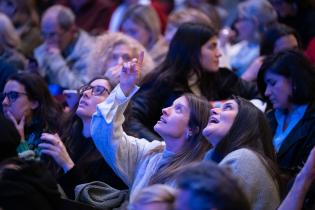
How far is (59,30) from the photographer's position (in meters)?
7.32

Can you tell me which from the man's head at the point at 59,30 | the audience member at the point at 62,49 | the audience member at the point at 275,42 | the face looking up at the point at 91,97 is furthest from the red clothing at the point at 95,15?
the face looking up at the point at 91,97

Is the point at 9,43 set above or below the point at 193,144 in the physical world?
below

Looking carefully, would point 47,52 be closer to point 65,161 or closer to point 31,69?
point 31,69

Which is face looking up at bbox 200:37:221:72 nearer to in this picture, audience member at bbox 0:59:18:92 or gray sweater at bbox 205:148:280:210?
audience member at bbox 0:59:18:92

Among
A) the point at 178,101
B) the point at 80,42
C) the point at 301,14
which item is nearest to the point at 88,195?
the point at 178,101

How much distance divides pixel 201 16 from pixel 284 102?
208 cm

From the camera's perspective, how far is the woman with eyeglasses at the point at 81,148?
498 cm

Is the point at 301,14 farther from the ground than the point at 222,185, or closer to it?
closer to it

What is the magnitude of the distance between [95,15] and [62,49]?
121cm

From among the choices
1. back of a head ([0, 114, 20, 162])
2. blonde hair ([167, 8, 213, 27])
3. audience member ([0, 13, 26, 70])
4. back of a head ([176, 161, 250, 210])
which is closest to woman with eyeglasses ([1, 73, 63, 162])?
back of a head ([0, 114, 20, 162])

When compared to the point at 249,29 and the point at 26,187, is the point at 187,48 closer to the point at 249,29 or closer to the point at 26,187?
the point at 249,29

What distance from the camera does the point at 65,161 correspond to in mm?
4992

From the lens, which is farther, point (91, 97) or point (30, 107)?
point (30, 107)

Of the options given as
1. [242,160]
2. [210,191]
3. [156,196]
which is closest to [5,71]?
[242,160]
